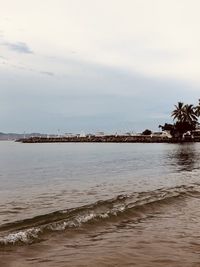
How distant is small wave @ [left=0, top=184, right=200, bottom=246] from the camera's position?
10.4 meters

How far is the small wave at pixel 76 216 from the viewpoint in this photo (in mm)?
10438

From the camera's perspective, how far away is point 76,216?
13.1m

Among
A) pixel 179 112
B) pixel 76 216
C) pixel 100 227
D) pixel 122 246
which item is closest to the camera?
pixel 122 246

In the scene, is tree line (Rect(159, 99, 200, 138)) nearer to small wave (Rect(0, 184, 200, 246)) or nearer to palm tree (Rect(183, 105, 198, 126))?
palm tree (Rect(183, 105, 198, 126))

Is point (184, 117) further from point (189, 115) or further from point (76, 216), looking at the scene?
point (76, 216)

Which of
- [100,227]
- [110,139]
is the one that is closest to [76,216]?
[100,227]

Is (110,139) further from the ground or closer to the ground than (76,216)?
further from the ground

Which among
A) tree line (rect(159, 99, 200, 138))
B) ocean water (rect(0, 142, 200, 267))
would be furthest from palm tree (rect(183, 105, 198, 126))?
ocean water (rect(0, 142, 200, 267))

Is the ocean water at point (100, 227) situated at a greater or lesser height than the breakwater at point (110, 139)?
lesser

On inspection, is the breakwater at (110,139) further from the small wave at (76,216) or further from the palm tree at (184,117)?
the small wave at (76,216)

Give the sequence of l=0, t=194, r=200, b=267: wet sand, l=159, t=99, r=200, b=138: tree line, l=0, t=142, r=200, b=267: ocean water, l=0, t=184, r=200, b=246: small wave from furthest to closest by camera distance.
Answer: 1. l=159, t=99, r=200, b=138: tree line
2. l=0, t=184, r=200, b=246: small wave
3. l=0, t=142, r=200, b=267: ocean water
4. l=0, t=194, r=200, b=267: wet sand

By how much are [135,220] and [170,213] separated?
1732 millimetres

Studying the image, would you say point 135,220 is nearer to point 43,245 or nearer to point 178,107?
point 43,245

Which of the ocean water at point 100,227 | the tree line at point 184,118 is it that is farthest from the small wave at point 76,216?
the tree line at point 184,118
